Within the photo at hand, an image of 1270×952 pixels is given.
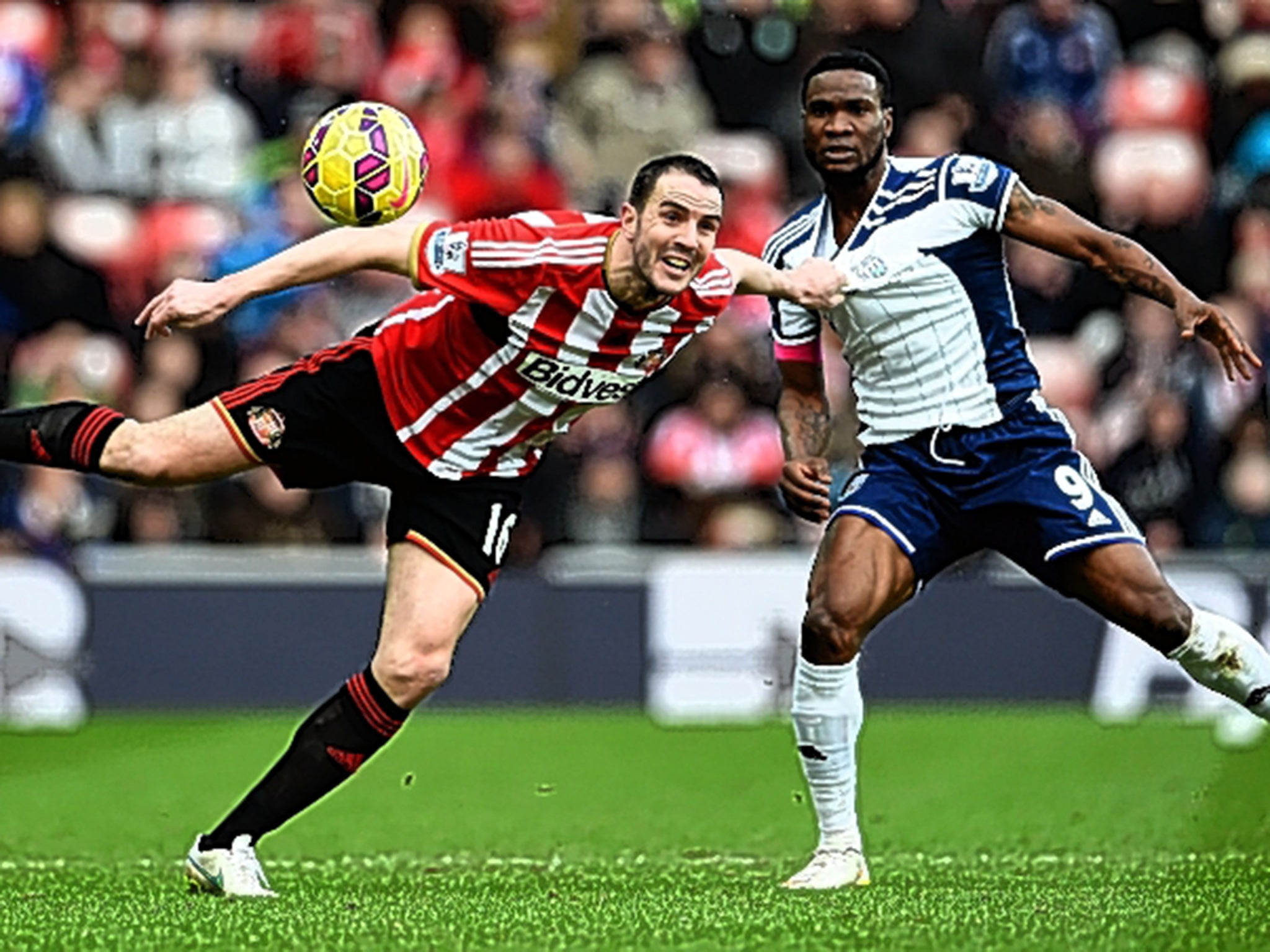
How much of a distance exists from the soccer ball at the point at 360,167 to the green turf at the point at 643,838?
2.20 m

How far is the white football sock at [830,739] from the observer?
7.47 m

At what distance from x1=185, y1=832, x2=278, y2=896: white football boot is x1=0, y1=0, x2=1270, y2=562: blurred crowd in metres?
7.35

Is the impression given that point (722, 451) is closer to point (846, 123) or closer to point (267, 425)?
point (846, 123)

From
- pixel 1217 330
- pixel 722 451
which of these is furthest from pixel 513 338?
pixel 722 451

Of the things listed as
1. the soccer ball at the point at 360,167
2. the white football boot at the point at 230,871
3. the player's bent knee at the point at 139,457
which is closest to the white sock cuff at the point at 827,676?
the white football boot at the point at 230,871

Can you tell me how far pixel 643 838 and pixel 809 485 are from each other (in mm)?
1876

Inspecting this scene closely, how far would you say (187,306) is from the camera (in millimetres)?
6648

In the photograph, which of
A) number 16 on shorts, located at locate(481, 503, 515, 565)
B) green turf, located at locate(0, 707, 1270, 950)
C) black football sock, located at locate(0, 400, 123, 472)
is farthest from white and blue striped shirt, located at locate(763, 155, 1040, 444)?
black football sock, located at locate(0, 400, 123, 472)

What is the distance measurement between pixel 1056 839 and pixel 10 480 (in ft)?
26.5

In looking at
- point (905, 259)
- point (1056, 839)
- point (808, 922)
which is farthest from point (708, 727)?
point (808, 922)

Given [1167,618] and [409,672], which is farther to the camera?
[1167,618]

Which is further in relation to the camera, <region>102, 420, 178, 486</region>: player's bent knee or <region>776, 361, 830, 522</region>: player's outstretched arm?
<region>776, 361, 830, 522</region>: player's outstretched arm

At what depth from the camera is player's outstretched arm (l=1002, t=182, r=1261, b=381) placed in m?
7.19

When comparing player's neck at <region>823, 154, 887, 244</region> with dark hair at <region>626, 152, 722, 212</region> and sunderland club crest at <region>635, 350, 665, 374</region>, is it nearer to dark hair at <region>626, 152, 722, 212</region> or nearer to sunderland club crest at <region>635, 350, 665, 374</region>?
dark hair at <region>626, 152, 722, 212</region>
